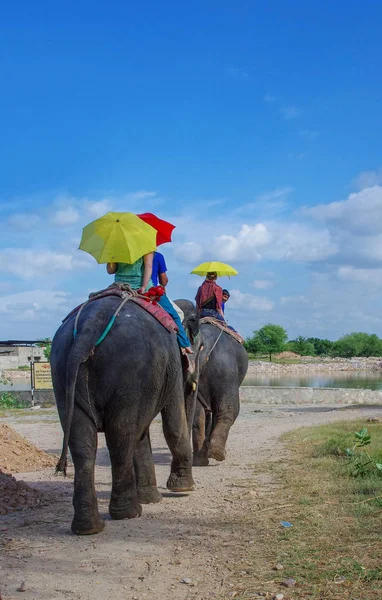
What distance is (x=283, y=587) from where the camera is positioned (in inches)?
174

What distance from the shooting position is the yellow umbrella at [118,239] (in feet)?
22.3

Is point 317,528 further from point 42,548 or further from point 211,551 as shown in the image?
point 42,548

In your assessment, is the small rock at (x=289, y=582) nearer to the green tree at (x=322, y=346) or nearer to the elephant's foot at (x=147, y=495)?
the elephant's foot at (x=147, y=495)

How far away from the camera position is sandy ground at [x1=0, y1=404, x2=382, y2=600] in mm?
4543

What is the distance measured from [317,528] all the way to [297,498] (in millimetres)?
1412

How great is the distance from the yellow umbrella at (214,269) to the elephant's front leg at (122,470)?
5.78 meters

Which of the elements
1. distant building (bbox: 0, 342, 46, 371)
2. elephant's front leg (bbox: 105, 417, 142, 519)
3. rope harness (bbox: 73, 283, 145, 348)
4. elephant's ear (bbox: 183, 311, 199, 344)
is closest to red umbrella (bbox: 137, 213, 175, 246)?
elephant's ear (bbox: 183, 311, 199, 344)

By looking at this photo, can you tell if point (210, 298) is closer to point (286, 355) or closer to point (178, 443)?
point (178, 443)

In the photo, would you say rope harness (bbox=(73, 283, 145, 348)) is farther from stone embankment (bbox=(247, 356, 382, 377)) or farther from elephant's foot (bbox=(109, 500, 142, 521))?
stone embankment (bbox=(247, 356, 382, 377))

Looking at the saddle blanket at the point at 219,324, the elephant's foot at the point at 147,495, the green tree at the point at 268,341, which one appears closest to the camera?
the elephant's foot at the point at 147,495

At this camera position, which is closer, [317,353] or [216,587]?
[216,587]

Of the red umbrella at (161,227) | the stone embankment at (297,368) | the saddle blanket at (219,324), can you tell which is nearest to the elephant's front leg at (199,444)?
the saddle blanket at (219,324)

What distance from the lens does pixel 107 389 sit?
5.88 metres

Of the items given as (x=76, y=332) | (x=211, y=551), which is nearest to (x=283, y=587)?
(x=211, y=551)
